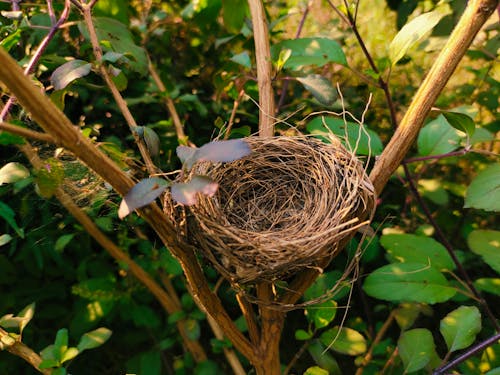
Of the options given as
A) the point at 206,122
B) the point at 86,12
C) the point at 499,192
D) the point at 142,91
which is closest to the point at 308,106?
the point at 206,122

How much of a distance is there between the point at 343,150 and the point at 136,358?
0.75m

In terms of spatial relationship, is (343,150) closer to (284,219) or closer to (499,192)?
(284,219)

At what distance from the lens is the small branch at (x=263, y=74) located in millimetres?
851

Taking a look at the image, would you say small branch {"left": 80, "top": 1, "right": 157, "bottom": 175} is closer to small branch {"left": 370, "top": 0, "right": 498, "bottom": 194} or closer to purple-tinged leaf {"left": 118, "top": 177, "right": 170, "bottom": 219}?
purple-tinged leaf {"left": 118, "top": 177, "right": 170, "bottom": 219}

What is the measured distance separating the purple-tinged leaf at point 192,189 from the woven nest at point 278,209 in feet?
0.33

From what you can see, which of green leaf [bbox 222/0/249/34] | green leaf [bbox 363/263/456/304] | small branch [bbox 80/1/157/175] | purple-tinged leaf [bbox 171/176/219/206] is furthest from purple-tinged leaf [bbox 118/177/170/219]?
green leaf [bbox 222/0/249/34]

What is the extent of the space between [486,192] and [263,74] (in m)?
0.44

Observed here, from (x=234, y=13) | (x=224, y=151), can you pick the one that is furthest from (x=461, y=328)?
(x=234, y=13)

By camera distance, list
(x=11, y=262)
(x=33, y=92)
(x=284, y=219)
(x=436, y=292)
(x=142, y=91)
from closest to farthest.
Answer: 1. (x=33, y=92)
2. (x=284, y=219)
3. (x=436, y=292)
4. (x=11, y=262)
5. (x=142, y=91)

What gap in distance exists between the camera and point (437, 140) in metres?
1.03

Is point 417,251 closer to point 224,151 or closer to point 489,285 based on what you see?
point 489,285

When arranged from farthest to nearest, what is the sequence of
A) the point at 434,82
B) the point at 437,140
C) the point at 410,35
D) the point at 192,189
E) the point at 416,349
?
the point at 437,140 < the point at 416,349 < the point at 410,35 < the point at 434,82 < the point at 192,189

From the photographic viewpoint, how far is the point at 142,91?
1.29m

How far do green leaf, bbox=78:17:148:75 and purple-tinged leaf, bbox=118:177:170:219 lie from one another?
0.47 meters
